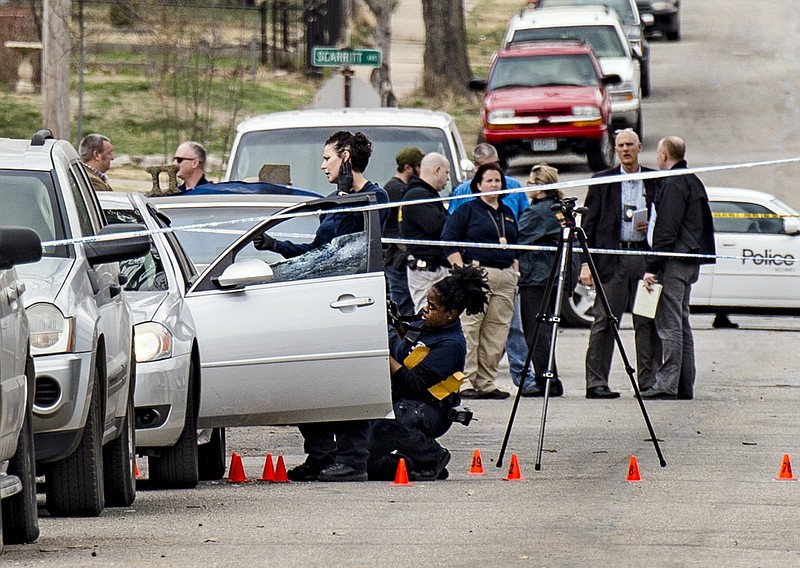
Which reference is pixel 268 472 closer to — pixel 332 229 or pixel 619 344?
pixel 332 229

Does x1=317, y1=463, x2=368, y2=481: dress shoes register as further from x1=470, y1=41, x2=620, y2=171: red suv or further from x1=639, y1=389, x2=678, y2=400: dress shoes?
x1=470, y1=41, x2=620, y2=171: red suv

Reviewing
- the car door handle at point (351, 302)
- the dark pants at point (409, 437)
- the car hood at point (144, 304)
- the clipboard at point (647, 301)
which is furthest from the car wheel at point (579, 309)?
the car hood at point (144, 304)

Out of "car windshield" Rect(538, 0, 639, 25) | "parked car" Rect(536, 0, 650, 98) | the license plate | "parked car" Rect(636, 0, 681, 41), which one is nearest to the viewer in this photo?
the license plate

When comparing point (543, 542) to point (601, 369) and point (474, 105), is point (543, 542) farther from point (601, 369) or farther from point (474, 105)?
point (474, 105)

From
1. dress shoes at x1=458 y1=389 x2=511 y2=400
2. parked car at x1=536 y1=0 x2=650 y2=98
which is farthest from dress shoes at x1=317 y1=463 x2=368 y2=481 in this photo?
parked car at x1=536 y1=0 x2=650 y2=98

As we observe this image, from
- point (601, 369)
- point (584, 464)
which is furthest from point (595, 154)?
point (584, 464)

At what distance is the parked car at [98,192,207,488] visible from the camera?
9469 mm

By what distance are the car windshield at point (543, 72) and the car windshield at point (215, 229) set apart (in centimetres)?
1617

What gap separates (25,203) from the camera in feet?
28.5

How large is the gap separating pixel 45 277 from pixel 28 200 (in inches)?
36.6

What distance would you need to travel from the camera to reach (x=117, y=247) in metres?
8.23

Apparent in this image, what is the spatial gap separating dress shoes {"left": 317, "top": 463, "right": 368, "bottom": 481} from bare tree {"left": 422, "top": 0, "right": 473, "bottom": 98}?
1202 inches

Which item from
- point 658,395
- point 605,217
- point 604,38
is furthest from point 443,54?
point 658,395

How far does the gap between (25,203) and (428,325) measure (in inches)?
103
